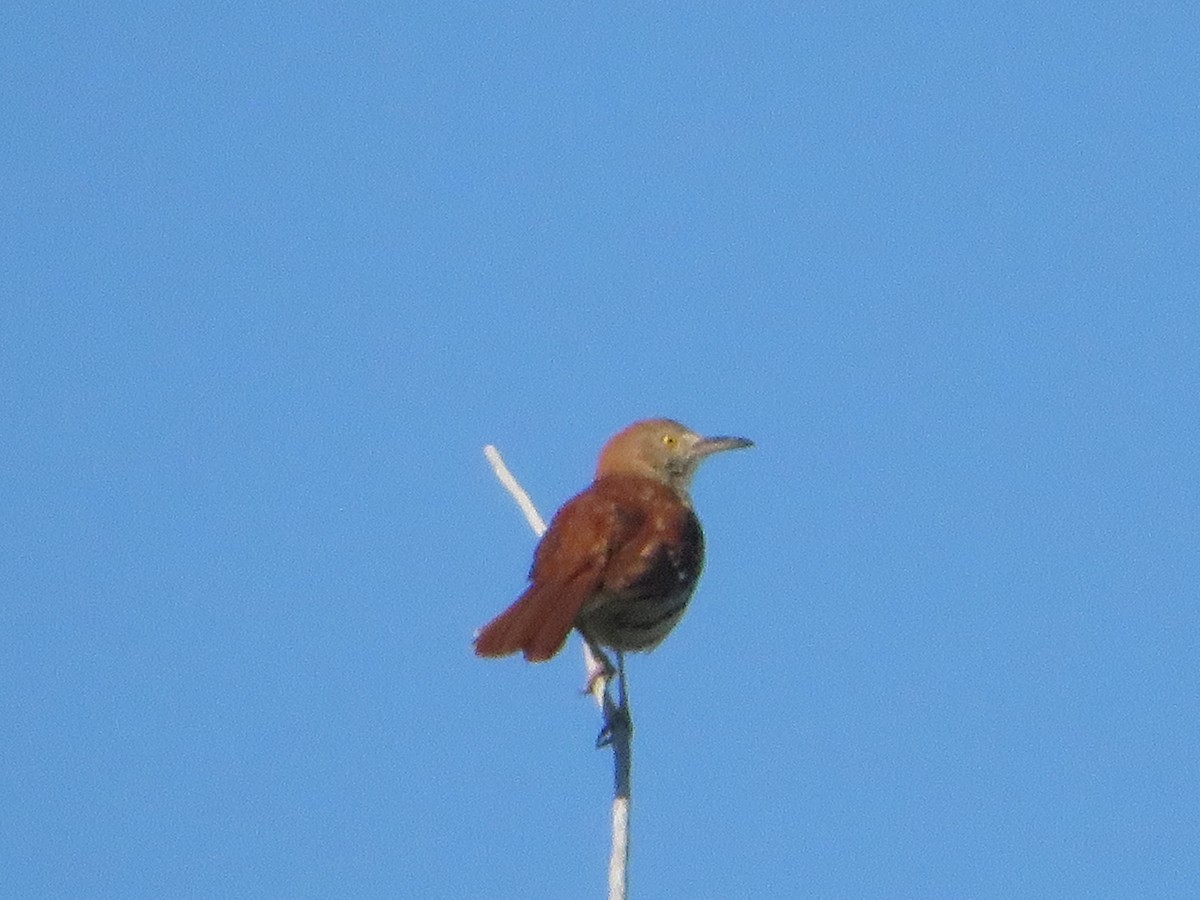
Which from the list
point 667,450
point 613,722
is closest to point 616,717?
point 613,722

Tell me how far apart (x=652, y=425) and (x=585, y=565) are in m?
1.95

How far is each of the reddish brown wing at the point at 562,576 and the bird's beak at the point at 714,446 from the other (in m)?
1.02

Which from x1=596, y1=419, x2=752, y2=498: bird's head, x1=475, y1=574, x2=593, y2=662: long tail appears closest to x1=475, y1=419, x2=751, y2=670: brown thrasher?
x1=475, y1=574, x2=593, y2=662: long tail

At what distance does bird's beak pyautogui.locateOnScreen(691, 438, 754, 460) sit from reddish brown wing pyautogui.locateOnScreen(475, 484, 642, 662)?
1.02 meters

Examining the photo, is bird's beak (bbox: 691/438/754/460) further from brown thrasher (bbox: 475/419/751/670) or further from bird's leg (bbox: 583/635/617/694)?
bird's leg (bbox: 583/635/617/694)

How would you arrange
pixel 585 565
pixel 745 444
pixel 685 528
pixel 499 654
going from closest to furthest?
pixel 499 654 < pixel 585 565 < pixel 685 528 < pixel 745 444

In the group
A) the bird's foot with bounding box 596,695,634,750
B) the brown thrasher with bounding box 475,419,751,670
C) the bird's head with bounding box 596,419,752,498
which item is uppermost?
the bird's head with bounding box 596,419,752,498

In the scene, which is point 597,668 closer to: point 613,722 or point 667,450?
point 613,722

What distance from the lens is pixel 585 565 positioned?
6898mm

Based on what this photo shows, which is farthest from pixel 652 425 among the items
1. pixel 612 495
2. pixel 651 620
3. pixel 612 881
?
pixel 612 881

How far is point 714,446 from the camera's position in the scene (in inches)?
344

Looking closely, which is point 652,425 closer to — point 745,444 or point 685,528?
point 745,444

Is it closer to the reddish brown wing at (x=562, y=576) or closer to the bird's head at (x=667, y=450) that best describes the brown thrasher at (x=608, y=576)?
the reddish brown wing at (x=562, y=576)

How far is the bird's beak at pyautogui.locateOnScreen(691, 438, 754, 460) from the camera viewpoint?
28.7 feet
